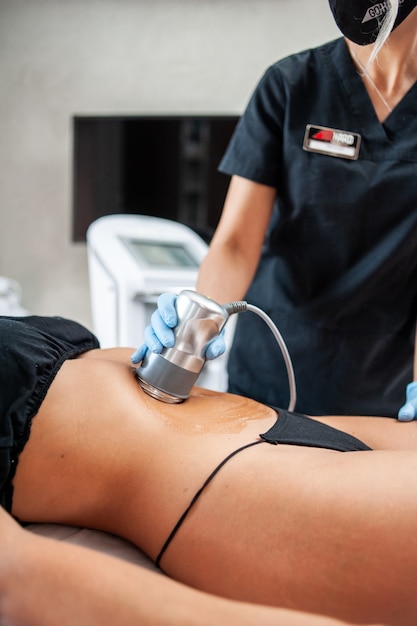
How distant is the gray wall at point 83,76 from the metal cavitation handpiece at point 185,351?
244cm

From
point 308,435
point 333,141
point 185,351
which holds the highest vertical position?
point 333,141

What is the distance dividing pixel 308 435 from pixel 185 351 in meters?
0.22

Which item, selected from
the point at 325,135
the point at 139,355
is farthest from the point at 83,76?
the point at 139,355

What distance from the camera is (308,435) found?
981mm

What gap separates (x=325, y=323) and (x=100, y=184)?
207 cm

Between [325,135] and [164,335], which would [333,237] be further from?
[164,335]

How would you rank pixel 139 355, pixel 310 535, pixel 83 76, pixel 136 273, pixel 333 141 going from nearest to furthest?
pixel 310 535 < pixel 139 355 < pixel 333 141 < pixel 136 273 < pixel 83 76

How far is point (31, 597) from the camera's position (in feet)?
2.20

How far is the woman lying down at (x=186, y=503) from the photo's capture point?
67 centimetres

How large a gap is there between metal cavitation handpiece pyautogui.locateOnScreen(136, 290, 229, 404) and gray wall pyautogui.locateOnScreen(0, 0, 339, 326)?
2440mm

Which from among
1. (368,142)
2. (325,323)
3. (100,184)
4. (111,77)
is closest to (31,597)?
(325,323)

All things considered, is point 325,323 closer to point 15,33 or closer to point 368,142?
point 368,142

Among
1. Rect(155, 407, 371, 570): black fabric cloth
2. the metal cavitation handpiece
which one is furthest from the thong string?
the metal cavitation handpiece

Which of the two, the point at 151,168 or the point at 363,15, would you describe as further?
the point at 151,168
